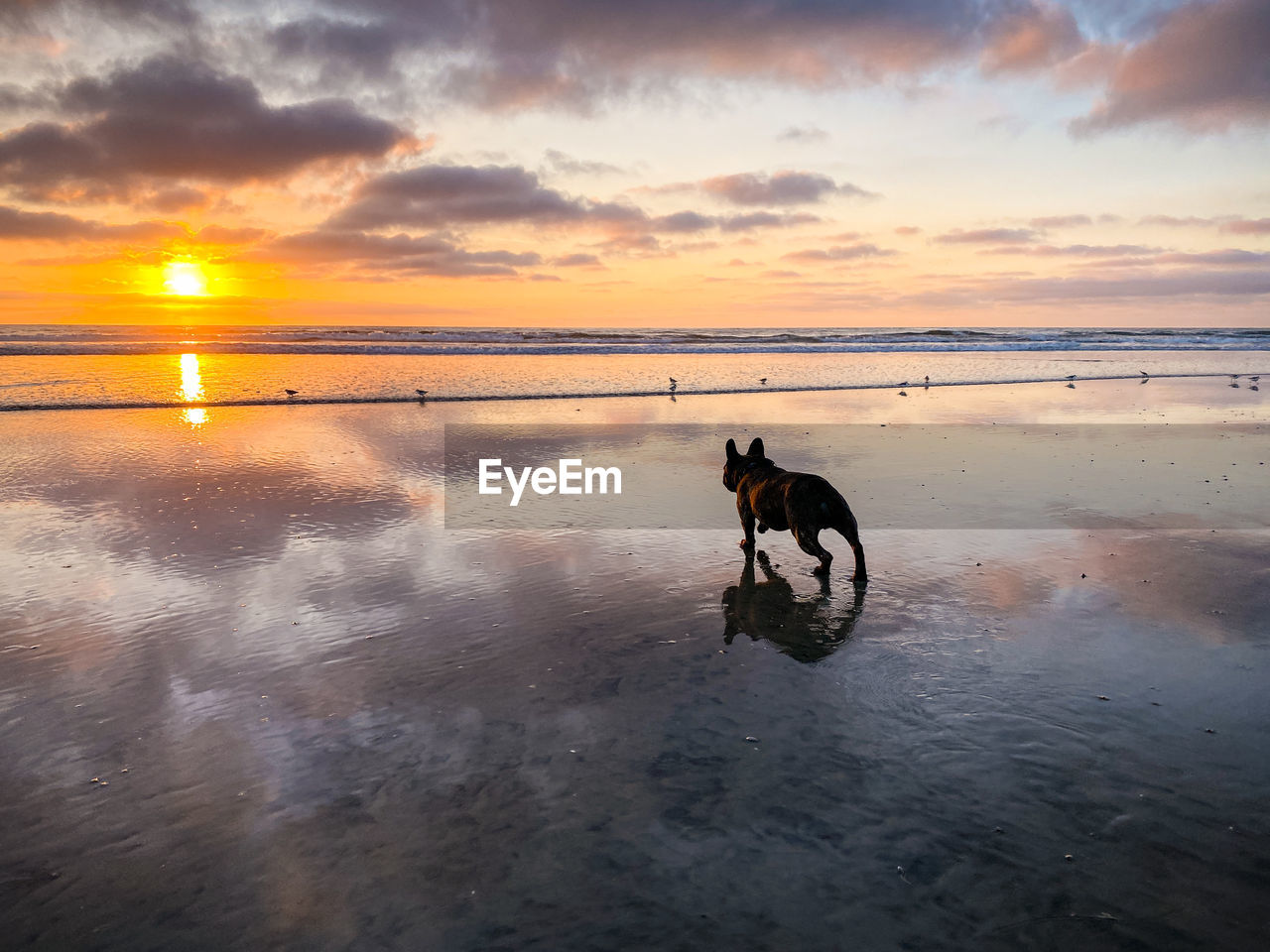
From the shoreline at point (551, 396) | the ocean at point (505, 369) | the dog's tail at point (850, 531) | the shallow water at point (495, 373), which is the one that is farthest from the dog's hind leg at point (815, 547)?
the shallow water at point (495, 373)

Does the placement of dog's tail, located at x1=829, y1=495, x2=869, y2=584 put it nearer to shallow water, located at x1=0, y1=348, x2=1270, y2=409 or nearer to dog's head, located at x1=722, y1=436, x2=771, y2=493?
dog's head, located at x1=722, y1=436, x2=771, y2=493

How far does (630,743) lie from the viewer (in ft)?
16.1

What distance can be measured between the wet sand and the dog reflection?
1.7 inches

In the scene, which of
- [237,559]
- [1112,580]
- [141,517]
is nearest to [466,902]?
[237,559]

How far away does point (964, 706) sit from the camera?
5344 mm

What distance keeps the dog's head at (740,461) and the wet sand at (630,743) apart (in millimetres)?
923

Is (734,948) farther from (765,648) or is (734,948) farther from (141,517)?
(141,517)

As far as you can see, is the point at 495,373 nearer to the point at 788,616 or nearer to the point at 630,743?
the point at 788,616

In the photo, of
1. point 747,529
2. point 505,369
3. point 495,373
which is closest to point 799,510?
point 747,529

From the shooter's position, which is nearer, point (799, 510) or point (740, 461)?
point (799, 510)

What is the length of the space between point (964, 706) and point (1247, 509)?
883cm

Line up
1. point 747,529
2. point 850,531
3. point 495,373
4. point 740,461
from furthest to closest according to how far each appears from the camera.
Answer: point 495,373
point 740,461
point 747,529
point 850,531

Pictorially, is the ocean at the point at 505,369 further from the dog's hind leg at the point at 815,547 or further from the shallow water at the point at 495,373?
the dog's hind leg at the point at 815,547

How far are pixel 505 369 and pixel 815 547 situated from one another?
31923 mm
